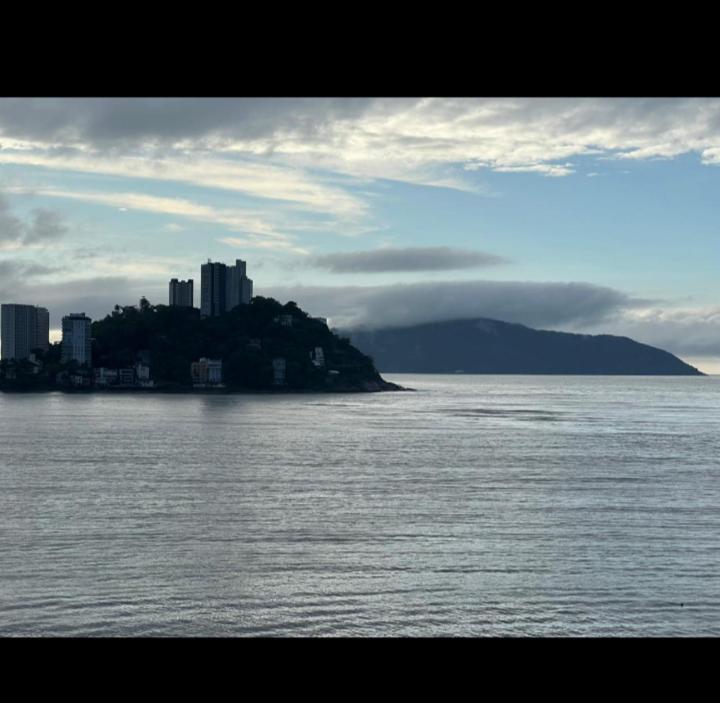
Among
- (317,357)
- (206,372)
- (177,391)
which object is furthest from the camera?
(317,357)

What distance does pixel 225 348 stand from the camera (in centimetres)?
12531

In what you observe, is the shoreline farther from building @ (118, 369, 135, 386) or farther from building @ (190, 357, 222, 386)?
building @ (190, 357, 222, 386)

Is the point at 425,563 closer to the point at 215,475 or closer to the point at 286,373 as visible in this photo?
the point at 215,475

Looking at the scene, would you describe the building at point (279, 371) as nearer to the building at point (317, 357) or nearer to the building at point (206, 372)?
the building at point (317, 357)

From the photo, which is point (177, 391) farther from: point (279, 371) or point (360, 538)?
point (360, 538)

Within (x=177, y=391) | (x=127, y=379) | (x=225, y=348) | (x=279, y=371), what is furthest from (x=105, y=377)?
(x=279, y=371)

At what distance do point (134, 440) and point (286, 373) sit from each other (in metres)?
76.6

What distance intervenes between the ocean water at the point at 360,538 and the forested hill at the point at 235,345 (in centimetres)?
7733

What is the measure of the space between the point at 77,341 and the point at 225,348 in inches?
832

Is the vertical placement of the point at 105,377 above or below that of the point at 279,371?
below

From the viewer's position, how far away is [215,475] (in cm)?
3325
